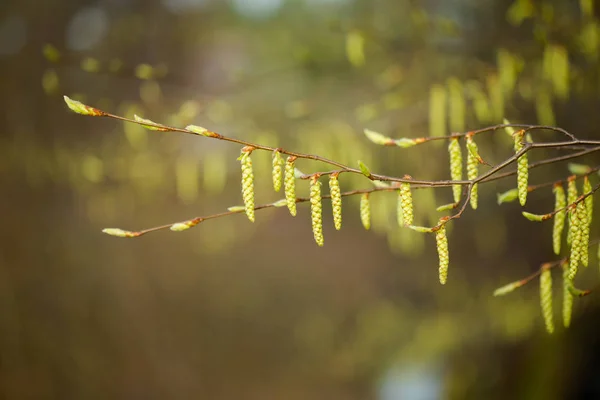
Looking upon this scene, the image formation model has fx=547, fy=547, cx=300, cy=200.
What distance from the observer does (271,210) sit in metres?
3.65

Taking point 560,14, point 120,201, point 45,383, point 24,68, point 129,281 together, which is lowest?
point 45,383

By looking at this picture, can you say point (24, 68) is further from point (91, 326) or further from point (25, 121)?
point (91, 326)

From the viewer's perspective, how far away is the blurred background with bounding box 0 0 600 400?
5.75 feet

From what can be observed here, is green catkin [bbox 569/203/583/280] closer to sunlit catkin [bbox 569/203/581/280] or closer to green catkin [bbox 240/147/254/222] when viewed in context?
sunlit catkin [bbox 569/203/581/280]

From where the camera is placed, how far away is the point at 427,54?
2023 millimetres

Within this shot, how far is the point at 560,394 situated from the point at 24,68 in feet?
8.87

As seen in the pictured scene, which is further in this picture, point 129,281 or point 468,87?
point 129,281

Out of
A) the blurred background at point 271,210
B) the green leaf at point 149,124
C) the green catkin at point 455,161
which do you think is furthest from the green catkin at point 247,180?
the blurred background at point 271,210

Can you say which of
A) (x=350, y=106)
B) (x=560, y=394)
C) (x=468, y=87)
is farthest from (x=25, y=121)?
(x=560, y=394)

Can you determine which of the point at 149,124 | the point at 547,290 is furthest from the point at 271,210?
the point at 149,124

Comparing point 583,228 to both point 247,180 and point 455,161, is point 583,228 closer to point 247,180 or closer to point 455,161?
point 455,161

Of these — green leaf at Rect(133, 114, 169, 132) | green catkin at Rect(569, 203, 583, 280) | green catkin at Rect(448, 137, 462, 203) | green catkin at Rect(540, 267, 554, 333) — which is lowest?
green catkin at Rect(540, 267, 554, 333)

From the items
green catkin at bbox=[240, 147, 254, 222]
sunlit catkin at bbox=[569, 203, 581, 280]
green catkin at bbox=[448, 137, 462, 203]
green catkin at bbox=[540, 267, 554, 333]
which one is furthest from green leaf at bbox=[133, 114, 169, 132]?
green catkin at bbox=[540, 267, 554, 333]

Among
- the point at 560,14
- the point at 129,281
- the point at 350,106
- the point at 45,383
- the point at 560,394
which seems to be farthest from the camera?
the point at 129,281
